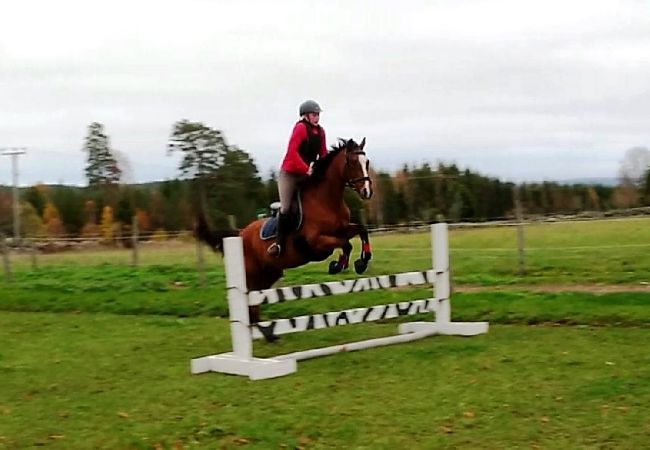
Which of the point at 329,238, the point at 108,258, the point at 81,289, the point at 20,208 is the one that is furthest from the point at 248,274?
the point at 20,208

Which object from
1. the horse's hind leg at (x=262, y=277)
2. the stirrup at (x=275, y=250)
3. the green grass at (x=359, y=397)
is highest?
the stirrup at (x=275, y=250)

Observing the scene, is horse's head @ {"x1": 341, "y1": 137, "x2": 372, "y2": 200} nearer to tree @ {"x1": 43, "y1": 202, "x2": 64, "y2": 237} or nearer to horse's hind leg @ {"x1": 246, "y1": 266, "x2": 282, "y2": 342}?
horse's hind leg @ {"x1": 246, "y1": 266, "x2": 282, "y2": 342}

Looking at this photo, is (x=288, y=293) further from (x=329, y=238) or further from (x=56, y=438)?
(x=56, y=438)

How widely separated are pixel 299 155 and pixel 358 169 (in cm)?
86

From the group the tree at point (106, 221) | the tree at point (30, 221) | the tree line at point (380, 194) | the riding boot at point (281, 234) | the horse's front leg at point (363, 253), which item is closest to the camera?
the horse's front leg at point (363, 253)

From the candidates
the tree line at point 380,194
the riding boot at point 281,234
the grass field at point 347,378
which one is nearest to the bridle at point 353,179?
the riding boot at point 281,234

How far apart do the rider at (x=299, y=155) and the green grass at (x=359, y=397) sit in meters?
1.54

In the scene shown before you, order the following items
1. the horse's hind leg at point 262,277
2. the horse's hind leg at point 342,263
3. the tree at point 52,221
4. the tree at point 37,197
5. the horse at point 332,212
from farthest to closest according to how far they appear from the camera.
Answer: the tree at point 37,197, the tree at point 52,221, the horse's hind leg at point 262,277, the horse's hind leg at point 342,263, the horse at point 332,212

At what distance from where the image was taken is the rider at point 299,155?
347 inches

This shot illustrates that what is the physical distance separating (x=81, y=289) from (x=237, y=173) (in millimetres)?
15507

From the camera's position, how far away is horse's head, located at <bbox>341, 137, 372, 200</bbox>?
8180mm

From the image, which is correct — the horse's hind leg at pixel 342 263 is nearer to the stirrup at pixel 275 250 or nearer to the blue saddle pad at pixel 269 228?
the stirrup at pixel 275 250

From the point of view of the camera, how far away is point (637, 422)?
5438 millimetres

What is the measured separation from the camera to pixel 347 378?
7.44 meters
